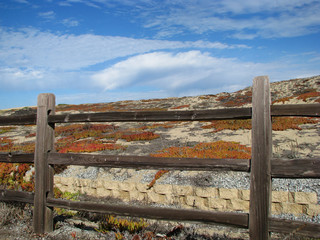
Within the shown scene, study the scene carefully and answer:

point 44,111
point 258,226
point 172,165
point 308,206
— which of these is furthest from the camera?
point 308,206

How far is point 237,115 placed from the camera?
11.3 ft

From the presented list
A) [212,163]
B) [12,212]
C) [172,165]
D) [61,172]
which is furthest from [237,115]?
[61,172]

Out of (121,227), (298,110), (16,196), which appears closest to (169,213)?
(121,227)

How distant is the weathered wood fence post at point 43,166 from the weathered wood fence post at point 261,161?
3.16 meters

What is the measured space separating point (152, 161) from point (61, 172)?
8.49 metres

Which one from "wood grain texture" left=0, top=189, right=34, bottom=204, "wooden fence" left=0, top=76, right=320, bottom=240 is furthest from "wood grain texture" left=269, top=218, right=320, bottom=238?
"wood grain texture" left=0, top=189, right=34, bottom=204

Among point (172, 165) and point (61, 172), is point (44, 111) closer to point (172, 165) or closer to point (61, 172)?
point (172, 165)

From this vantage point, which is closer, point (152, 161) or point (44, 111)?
point (152, 161)

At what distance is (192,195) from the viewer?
8289mm

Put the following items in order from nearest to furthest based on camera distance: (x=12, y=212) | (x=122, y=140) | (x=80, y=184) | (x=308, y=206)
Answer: (x=12, y=212) → (x=308, y=206) → (x=80, y=184) → (x=122, y=140)

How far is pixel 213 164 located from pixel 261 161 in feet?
1.92

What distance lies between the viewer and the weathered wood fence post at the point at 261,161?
330 cm

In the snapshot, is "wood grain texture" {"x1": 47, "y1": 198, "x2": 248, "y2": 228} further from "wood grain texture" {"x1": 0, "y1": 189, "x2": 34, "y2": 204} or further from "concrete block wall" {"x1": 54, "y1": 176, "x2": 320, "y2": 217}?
"concrete block wall" {"x1": 54, "y1": 176, "x2": 320, "y2": 217}

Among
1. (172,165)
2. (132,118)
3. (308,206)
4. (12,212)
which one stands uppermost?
(132,118)
